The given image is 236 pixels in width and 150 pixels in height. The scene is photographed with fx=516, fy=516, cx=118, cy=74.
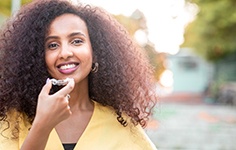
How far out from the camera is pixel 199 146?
8.20m

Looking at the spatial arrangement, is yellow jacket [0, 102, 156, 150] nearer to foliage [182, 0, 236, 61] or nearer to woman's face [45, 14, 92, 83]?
woman's face [45, 14, 92, 83]

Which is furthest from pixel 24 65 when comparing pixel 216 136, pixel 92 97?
pixel 216 136

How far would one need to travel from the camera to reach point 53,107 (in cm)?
129

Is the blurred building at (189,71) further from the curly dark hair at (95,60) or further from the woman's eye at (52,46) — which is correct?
the woman's eye at (52,46)

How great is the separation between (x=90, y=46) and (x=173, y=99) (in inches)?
903

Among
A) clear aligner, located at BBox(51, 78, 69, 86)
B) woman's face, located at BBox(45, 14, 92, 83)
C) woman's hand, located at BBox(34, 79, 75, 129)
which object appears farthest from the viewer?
woman's face, located at BBox(45, 14, 92, 83)

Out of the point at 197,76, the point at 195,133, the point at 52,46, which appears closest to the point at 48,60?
the point at 52,46

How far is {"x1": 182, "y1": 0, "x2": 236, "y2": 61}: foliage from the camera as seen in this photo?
62.3ft

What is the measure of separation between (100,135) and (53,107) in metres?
0.35

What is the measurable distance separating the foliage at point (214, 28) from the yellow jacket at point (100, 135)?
1704cm

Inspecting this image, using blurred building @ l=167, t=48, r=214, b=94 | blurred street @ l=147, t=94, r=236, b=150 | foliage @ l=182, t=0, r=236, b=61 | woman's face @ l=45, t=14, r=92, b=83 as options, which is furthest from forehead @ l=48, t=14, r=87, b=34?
blurred building @ l=167, t=48, r=214, b=94

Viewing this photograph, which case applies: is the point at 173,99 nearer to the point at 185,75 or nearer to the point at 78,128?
the point at 185,75

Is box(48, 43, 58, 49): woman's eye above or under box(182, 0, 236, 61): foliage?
under

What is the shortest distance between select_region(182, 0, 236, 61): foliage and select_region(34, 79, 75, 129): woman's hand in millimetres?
17456
